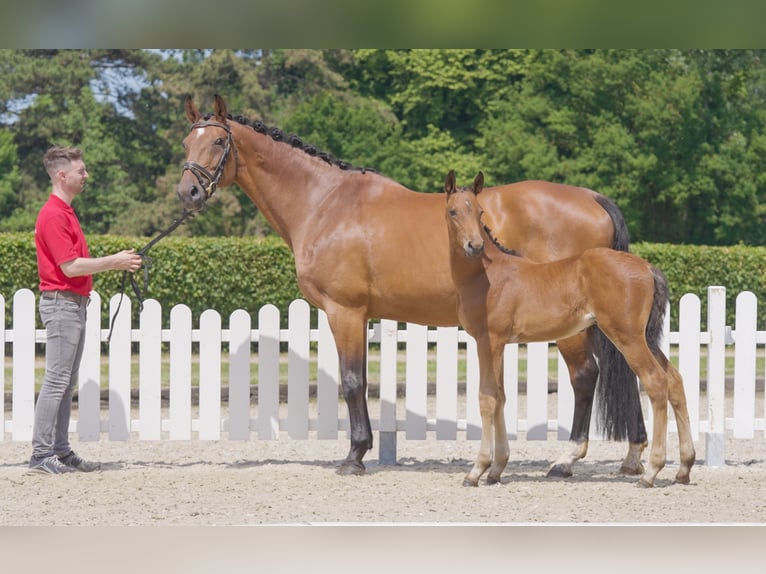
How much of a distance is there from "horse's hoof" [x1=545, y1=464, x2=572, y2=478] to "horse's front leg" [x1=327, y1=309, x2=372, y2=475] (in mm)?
1273

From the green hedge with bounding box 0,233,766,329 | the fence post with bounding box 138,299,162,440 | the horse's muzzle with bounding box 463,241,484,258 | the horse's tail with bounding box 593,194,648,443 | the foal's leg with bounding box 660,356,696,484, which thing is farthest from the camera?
the green hedge with bounding box 0,233,766,329

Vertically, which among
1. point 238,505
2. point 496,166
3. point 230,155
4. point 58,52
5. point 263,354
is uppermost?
point 58,52

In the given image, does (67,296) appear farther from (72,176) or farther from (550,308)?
(550,308)

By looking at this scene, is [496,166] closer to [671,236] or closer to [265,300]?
[671,236]

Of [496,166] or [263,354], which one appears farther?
[496,166]

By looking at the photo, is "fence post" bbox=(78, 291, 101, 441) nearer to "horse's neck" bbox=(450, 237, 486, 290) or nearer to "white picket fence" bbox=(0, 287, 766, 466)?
"white picket fence" bbox=(0, 287, 766, 466)

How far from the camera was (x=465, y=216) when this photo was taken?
6289 millimetres

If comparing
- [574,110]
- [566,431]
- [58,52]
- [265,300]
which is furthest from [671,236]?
[566,431]

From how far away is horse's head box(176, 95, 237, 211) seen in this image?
7.05 meters

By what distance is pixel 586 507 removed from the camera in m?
6.09

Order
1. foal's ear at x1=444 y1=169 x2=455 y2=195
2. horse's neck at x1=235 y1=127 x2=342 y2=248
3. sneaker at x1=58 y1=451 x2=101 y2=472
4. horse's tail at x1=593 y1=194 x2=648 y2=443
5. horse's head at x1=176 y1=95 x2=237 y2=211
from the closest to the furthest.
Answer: foal's ear at x1=444 y1=169 x2=455 y2=195 < horse's head at x1=176 y1=95 x2=237 y2=211 < horse's tail at x1=593 y1=194 x2=648 y2=443 < sneaker at x1=58 y1=451 x2=101 y2=472 < horse's neck at x1=235 y1=127 x2=342 y2=248

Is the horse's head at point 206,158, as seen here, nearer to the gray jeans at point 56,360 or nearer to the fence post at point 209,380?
the gray jeans at point 56,360

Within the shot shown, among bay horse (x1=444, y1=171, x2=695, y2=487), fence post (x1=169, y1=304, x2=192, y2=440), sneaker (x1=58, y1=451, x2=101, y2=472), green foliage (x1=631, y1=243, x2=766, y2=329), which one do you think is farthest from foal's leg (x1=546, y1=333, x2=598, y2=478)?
green foliage (x1=631, y1=243, x2=766, y2=329)

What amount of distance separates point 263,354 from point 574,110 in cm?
1823
